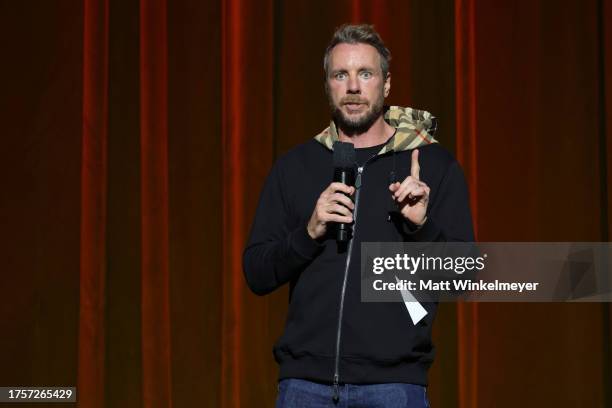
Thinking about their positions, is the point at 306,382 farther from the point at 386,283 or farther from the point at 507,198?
the point at 507,198

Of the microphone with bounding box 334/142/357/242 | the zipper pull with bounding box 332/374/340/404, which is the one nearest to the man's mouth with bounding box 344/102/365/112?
the microphone with bounding box 334/142/357/242

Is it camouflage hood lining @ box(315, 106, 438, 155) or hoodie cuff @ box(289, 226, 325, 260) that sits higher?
camouflage hood lining @ box(315, 106, 438, 155)

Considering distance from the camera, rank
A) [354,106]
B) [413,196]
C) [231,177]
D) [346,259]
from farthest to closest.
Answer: [231,177], [354,106], [346,259], [413,196]

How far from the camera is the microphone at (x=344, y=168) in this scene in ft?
5.24

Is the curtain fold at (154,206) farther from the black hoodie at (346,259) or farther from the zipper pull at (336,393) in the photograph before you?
the zipper pull at (336,393)

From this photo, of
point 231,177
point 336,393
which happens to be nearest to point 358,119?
point 336,393

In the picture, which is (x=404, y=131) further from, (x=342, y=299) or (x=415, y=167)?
(x=342, y=299)

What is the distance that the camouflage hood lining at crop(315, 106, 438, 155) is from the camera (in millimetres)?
1853

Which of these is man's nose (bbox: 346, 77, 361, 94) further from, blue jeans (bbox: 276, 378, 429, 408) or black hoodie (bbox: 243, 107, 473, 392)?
blue jeans (bbox: 276, 378, 429, 408)

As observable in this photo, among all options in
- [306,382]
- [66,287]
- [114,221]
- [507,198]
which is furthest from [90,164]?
[306,382]

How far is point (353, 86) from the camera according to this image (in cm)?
185

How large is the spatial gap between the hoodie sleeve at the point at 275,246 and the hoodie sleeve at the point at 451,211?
206 millimetres

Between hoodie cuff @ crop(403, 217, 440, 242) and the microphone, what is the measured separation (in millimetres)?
128

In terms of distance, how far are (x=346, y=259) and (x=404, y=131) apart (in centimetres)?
34
